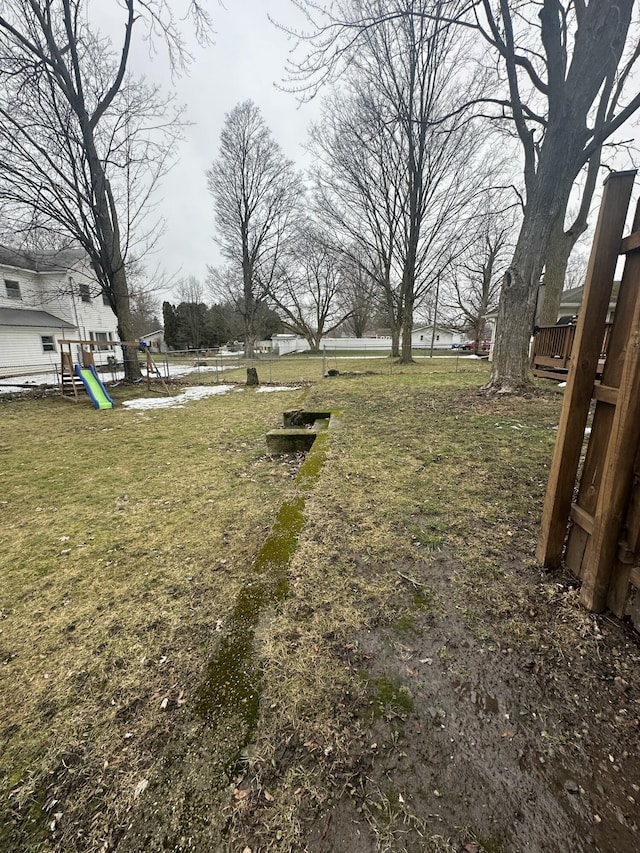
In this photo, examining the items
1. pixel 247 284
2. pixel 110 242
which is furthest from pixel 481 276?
pixel 110 242

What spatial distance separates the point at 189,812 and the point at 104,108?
635 inches

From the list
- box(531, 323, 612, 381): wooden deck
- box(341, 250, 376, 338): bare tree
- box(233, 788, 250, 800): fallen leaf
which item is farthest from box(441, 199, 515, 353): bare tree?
box(233, 788, 250, 800): fallen leaf

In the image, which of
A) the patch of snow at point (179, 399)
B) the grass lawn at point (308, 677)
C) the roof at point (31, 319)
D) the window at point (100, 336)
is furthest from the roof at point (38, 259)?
the grass lawn at point (308, 677)

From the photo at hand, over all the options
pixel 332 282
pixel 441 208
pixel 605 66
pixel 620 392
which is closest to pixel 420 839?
pixel 620 392

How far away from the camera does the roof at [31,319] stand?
57.2 ft

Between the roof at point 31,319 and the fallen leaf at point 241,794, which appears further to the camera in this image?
the roof at point 31,319

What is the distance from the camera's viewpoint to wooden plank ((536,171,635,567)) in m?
1.63

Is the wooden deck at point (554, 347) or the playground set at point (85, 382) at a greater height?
the wooden deck at point (554, 347)

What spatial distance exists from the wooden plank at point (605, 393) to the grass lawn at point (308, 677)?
108cm

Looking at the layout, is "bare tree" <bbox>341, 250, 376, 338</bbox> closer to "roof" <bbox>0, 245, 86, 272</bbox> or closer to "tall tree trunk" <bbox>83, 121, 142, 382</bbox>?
"tall tree trunk" <bbox>83, 121, 142, 382</bbox>

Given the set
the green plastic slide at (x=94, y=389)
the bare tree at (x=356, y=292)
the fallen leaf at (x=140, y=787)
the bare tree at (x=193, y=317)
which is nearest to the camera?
the fallen leaf at (x=140, y=787)

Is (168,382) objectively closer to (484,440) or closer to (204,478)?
(204,478)

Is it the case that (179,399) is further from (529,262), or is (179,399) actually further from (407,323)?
(407,323)

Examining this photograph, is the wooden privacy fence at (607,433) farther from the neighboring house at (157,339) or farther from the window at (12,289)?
the neighboring house at (157,339)
